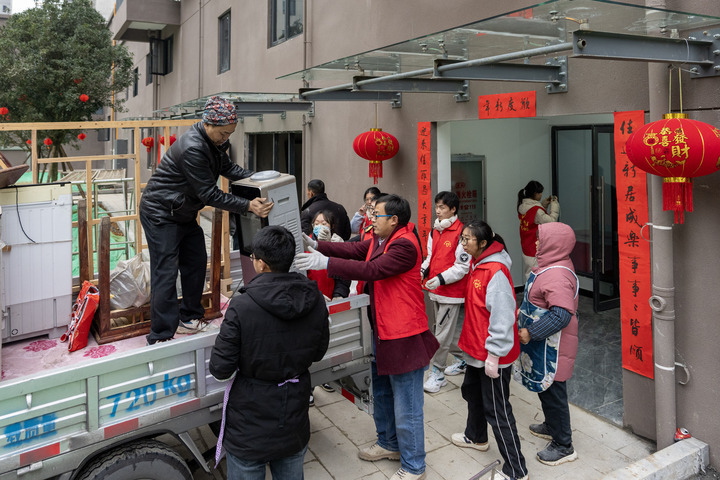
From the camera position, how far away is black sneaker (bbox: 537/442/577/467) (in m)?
4.04

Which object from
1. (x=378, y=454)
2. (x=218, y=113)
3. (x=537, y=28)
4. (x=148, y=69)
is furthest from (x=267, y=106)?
(x=148, y=69)

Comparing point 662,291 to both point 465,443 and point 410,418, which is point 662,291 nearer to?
point 465,443

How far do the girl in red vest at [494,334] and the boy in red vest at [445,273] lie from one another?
1.15 m

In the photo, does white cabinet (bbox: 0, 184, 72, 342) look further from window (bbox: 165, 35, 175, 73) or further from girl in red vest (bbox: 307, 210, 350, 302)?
window (bbox: 165, 35, 175, 73)

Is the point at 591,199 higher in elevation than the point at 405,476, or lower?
higher

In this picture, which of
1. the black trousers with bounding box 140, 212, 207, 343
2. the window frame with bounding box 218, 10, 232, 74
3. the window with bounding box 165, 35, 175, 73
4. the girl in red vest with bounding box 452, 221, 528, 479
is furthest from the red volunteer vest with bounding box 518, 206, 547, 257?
the window with bounding box 165, 35, 175, 73

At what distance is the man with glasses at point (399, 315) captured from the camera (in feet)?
11.4

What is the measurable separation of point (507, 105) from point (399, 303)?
2719 millimetres

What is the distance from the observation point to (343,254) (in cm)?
417

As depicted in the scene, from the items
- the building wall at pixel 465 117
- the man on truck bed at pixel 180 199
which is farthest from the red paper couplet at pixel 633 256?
the man on truck bed at pixel 180 199

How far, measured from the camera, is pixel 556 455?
406 centimetres

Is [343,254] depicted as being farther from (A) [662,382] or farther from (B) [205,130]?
(A) [662,382]

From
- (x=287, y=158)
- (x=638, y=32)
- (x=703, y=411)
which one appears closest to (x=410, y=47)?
(x=638, y=32)

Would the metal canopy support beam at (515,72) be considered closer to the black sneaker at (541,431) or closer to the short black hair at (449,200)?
the short black hair at (449,200)
